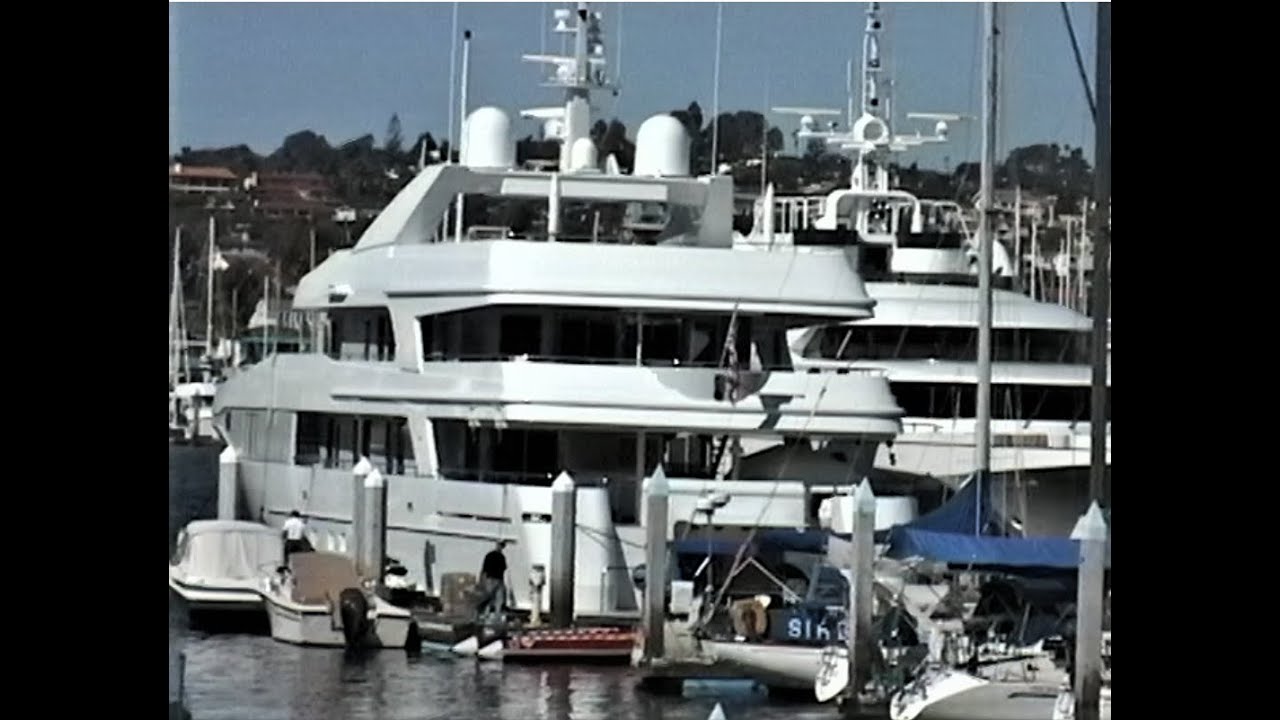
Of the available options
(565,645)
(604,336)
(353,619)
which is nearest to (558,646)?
(565,645)

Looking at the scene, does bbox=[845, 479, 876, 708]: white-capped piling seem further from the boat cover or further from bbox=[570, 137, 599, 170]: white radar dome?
bbox=[570, 137, 599, 170]: white radar dome

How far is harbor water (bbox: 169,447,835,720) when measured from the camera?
9820 mm

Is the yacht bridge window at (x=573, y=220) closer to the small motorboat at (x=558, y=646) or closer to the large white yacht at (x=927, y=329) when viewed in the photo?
the large white yacht at (x=927, y=329)

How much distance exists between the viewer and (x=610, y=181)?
12.8 m

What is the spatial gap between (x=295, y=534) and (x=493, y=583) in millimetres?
1656

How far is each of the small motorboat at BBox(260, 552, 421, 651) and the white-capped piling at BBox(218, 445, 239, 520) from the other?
1.55 m

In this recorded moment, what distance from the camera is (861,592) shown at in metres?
9.36

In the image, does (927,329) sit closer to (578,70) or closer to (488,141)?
(578,70)

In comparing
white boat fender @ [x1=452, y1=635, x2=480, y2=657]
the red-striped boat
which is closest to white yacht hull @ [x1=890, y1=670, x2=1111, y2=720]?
the red-striped boat

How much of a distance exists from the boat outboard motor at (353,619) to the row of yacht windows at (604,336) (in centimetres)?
153
